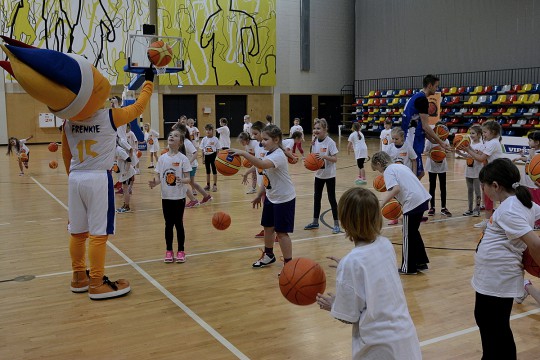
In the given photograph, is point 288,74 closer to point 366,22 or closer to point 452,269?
point 366,22

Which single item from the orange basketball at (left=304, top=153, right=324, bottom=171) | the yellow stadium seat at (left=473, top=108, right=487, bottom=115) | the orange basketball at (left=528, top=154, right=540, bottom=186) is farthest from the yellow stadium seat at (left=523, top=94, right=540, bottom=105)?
the orange basketball at (left=528, top=154, right=540, bottom=186)

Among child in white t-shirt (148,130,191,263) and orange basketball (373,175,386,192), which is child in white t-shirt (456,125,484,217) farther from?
child in white t-shirt (148,130,191,263)

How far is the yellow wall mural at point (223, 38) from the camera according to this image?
27.8 m

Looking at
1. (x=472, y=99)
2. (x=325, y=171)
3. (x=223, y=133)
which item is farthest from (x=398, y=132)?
(x=472, y=99)

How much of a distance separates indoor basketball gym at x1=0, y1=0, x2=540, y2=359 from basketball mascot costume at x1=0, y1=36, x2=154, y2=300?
28 cm

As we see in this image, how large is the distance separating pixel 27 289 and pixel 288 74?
90.2ft

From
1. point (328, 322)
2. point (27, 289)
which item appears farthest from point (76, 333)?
point (328, 322)

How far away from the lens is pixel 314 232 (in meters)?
8.14

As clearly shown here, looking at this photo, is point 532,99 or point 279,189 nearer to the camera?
point 279,189

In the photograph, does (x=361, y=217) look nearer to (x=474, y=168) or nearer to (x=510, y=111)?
(x=474, y=168)

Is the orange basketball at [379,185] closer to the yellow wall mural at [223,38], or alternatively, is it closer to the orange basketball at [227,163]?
the orange basketball at [227,163]

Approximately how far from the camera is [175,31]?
2772 cm

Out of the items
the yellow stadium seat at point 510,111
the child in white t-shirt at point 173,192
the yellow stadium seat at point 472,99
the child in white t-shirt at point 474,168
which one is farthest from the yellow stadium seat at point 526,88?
the child in white t-shirt at point 173,192

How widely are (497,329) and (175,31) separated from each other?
26.8 m
